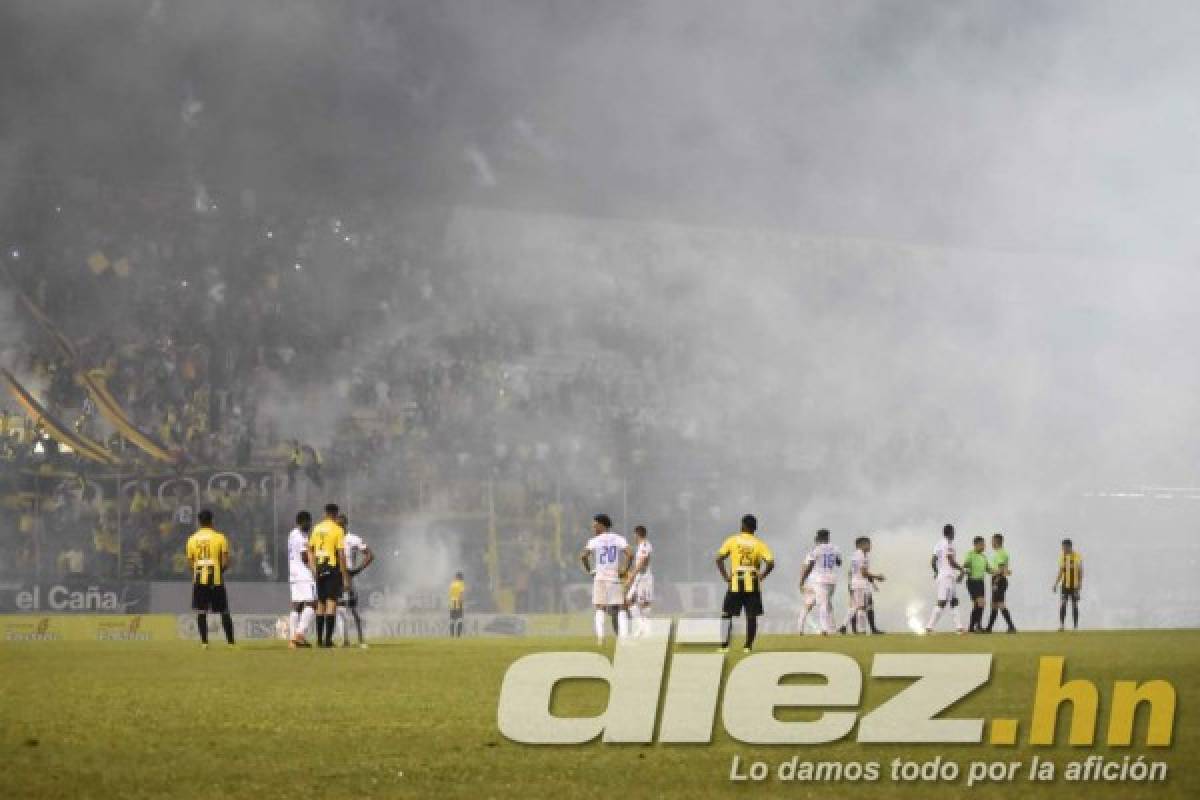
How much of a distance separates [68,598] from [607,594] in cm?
2175

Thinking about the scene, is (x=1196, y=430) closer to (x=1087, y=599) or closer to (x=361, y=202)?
(x=1087, y=599)

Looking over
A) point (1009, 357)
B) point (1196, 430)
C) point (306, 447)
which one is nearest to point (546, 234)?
point (306, 447)

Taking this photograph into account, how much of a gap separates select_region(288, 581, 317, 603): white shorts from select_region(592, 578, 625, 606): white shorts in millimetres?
4568

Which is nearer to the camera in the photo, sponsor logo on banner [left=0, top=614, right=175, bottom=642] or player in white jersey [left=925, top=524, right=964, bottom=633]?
player in white jersey [left=925, top=524, right=964, bottom=633]

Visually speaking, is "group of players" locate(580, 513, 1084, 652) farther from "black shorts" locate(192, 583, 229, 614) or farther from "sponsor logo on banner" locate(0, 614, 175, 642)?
"sponsor logo on banner" locate(0, 614, 175, 642)

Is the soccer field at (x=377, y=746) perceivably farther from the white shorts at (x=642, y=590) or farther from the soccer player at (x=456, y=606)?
the soccer player at (x=456, y=606)

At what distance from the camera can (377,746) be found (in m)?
10.5

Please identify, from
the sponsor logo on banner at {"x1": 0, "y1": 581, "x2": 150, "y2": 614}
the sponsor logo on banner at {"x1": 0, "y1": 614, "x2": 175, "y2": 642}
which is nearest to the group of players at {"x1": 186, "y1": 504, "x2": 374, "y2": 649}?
the sponsor logo on banner at {"x1": 0, "y1": 614, "x2": 175, "y2": 642}

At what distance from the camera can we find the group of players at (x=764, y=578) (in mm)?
23266

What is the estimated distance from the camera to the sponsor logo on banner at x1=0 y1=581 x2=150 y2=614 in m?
42.7

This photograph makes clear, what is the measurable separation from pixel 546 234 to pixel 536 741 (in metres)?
50.8

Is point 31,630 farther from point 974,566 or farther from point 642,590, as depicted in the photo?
point 974,566

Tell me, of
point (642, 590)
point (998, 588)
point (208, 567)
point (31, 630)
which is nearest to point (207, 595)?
point (208, 567)

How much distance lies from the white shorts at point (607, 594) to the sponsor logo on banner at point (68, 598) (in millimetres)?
20951
